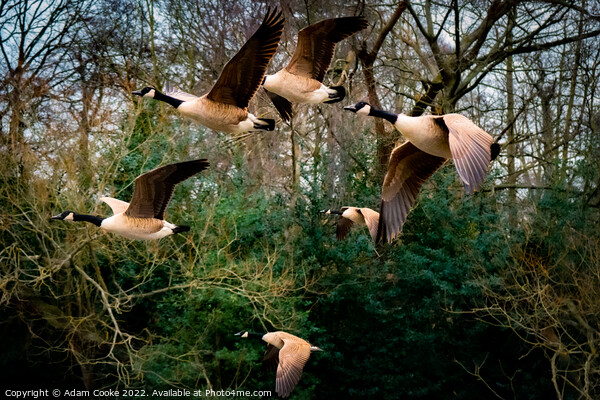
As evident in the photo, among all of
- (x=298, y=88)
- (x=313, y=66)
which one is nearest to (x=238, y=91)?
(x=298, y=88)

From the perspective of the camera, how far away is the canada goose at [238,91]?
22.7ft

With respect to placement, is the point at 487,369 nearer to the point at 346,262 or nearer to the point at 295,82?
the point at 346,262

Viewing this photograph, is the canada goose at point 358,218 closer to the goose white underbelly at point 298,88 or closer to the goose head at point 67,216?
the goose white underbelly at point 298,88

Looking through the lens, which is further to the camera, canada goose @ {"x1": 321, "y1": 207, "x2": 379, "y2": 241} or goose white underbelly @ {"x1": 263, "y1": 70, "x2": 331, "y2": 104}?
canada goose @ {"x1": 321, "y1": 207, "x2": 379, "y2": 241}

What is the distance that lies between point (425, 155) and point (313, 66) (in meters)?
1.52

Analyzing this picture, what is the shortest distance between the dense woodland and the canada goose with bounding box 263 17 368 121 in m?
4.87

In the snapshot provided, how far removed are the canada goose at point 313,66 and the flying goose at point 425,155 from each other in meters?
0.52

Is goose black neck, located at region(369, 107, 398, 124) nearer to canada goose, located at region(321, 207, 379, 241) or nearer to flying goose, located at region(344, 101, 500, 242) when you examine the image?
flying goose, located at region(344, 101, 500, 242)

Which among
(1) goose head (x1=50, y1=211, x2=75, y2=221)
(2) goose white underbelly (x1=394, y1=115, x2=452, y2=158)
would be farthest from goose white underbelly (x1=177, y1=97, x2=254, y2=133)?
(1) goose head (x1=50, y1=211, x2=75, y2=221)

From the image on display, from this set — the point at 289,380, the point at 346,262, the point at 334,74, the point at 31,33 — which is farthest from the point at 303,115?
the point at 289,380

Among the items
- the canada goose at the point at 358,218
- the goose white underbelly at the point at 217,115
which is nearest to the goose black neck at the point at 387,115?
the goose white underbelly at the point at 217,115

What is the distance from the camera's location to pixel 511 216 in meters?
14.9

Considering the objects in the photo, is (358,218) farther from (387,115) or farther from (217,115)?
(387,115)

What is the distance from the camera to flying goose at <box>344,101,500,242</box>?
5379 mm
